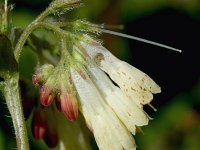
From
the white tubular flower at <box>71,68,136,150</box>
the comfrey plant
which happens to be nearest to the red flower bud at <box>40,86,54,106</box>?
the comfrey plant

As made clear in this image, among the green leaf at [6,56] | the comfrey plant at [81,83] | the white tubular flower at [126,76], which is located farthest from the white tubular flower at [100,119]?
the green leaf at [6,56]

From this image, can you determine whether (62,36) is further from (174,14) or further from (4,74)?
(174,14)

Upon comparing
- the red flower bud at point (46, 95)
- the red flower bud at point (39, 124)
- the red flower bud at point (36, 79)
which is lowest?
the red flower bud at point (39, 124)

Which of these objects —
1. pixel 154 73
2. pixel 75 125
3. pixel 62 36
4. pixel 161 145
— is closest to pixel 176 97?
pixel 154 73

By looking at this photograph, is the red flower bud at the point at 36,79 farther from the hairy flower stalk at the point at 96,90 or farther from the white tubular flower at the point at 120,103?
the white tubular flower at the point at 120,103

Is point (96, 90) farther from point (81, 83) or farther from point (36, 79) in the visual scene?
point (36, 79)
